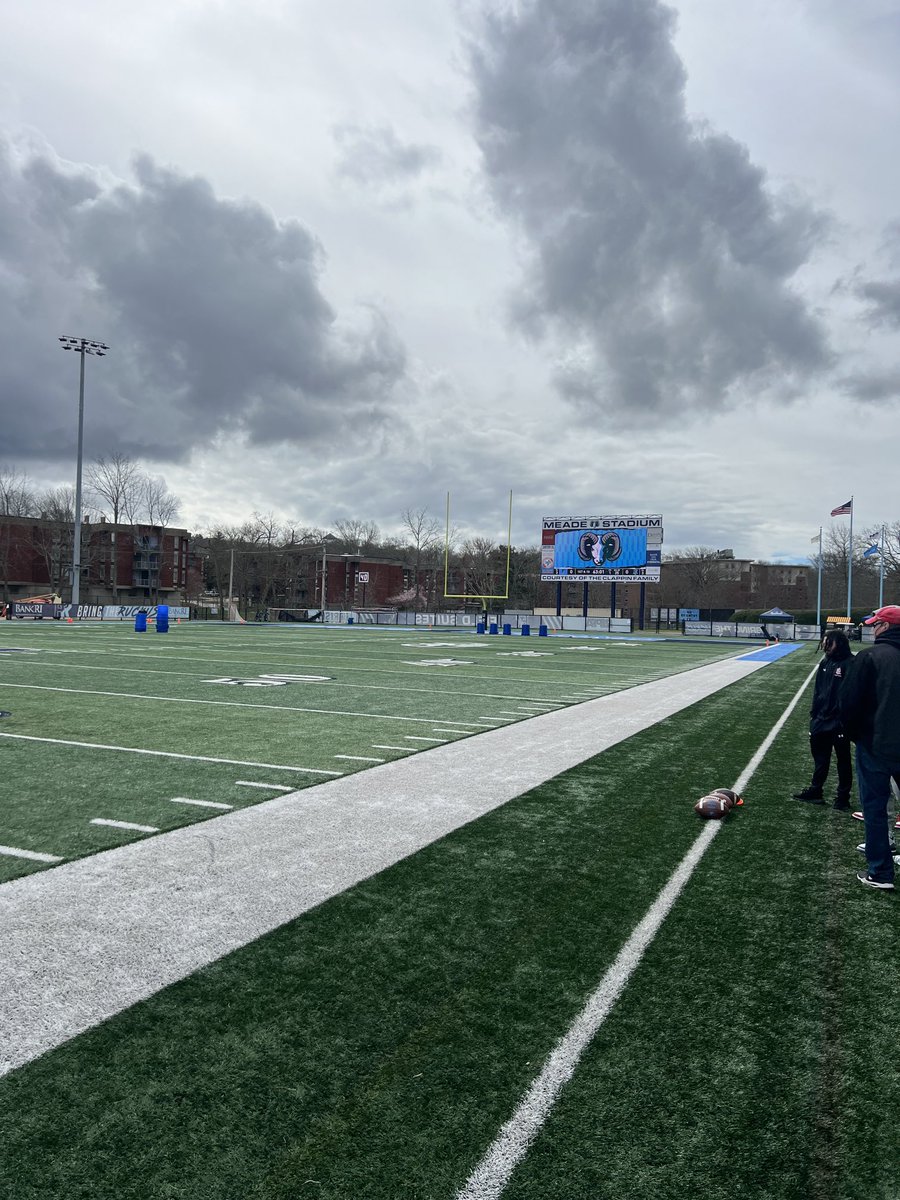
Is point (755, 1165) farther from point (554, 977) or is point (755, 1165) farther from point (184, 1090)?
point (184, 1090)

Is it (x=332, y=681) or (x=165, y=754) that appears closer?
(x=165, y=754)

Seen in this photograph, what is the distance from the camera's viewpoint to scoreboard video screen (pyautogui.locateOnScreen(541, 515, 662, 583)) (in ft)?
191

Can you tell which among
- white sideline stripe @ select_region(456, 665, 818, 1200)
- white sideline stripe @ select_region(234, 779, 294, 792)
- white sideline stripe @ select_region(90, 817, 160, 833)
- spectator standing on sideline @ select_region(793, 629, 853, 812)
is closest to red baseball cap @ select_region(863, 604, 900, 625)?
spectator standing on sideline @ select_region(793, 629, 853, 812)

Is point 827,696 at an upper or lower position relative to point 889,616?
lower

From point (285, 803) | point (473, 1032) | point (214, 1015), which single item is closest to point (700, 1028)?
point (473, 1032)

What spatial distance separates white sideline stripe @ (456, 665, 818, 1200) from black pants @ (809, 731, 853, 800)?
9.96ft

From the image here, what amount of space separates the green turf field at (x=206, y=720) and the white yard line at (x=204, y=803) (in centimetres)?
3

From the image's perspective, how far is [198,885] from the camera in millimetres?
5121

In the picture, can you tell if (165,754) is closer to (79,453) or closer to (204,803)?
(204,803)

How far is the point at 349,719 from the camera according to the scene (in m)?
11.9

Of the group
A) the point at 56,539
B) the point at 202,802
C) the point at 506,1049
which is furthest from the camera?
the point at 56,539

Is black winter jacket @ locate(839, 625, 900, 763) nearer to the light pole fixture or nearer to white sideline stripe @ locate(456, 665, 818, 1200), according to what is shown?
white sideline stripe @ locate(456, 665, 818, 1200)

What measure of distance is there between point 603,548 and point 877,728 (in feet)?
179

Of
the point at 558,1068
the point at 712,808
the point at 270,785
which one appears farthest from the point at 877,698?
the point at 270,785
